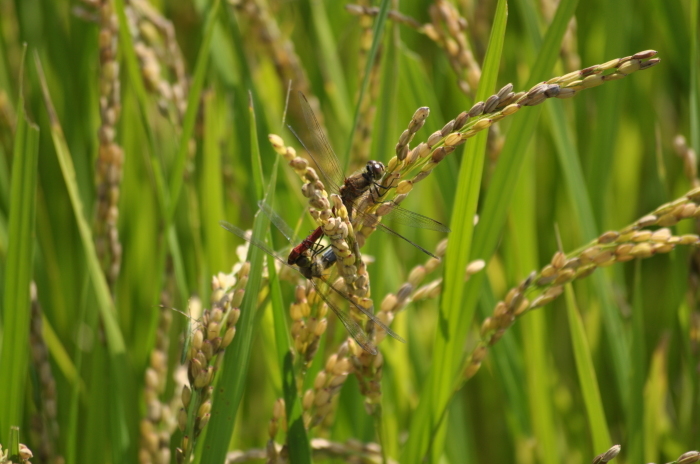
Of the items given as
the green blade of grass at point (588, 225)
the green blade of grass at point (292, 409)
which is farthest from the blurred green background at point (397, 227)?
the green blade of grass at point (292, 409)

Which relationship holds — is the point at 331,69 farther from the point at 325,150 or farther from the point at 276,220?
the point at 276,220

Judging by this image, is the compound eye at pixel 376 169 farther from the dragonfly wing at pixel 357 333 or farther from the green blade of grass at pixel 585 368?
the green blade of grass at pixel 585 368

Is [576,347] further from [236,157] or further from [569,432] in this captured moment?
[236,157]

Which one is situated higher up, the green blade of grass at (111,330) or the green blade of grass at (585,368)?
the green blade of grass at (111,330)

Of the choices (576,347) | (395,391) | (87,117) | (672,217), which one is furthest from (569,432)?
(87,117)

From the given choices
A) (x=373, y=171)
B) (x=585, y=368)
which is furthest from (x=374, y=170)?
(x=585, y=368)

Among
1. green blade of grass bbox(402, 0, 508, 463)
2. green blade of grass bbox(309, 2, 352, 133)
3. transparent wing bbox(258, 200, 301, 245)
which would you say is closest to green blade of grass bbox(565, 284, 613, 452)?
green blade of grass bbox(402, 0, 508, 463)
